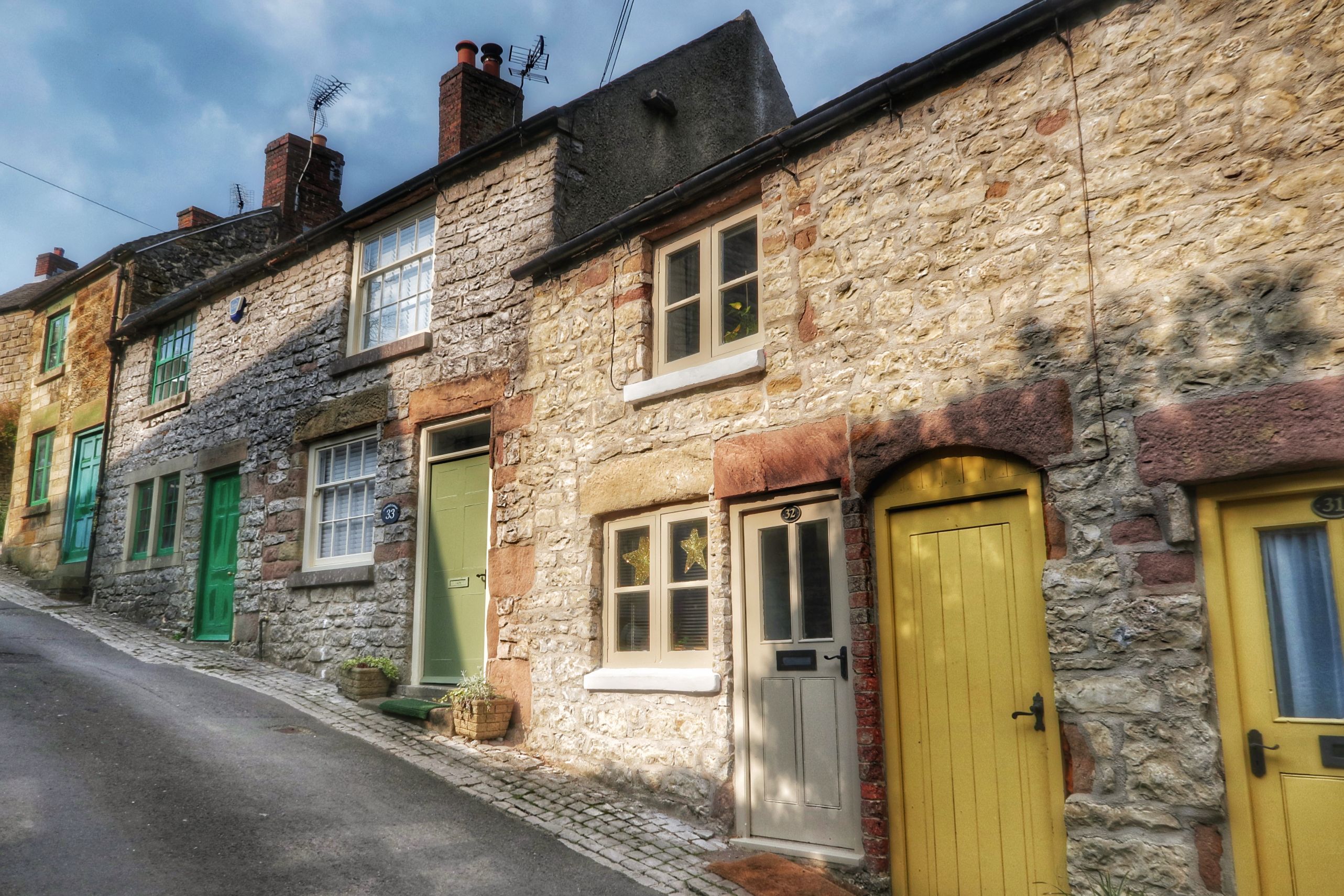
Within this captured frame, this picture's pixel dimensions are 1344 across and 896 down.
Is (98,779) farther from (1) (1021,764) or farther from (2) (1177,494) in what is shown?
(2) (1177,494)

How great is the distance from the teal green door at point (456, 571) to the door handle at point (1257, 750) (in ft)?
19.8

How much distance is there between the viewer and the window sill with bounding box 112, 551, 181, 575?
40.8 feet

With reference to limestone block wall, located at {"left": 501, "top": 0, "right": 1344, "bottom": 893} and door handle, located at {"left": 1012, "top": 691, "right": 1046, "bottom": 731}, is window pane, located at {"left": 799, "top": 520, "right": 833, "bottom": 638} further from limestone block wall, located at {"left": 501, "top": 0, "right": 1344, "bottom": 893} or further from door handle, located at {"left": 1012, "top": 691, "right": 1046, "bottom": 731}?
door handle, located at {"left": 1012, "top": 691, "right": 1046, "bottom": 731}

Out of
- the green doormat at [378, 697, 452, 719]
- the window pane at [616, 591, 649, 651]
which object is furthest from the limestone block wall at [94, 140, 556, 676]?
the window pane at [616, 591, 649, 651]

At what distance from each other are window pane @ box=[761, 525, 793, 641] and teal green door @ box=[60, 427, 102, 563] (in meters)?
12.1

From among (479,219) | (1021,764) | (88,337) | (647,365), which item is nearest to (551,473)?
(647,365)

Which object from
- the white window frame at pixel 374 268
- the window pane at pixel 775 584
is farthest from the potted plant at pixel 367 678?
the window pane at pixel 775 584

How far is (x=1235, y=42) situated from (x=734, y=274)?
324 cm

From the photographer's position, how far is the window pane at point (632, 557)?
7.01 meters

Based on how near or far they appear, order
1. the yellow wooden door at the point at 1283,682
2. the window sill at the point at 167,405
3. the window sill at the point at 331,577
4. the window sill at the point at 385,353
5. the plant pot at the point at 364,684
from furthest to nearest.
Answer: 1. the window sill at the point at 167,405
2. the window sill at the point at 331,577
3. the window sill at the point at 385,353
4. the plant pot at the point at 364,684
5. the yellow wooden door at the point at 1283,682

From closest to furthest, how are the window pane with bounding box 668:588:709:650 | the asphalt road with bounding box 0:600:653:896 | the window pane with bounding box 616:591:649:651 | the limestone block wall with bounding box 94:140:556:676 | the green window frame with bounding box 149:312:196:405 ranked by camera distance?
the asphalt road with bounding box 0:600:653:896
the window pane with bounding box 668:588:709:650
the window pane with bounding box 616:591:649:651
the limestone block wall with bounding box 94:140:556:676
the green window frame with bounding box 149:312:196:405

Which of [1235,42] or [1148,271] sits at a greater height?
[1235,42]

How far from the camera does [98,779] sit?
605cm

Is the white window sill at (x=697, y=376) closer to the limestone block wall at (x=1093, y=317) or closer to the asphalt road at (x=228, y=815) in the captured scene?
the limestone block wall at (x=1093, y=317)
